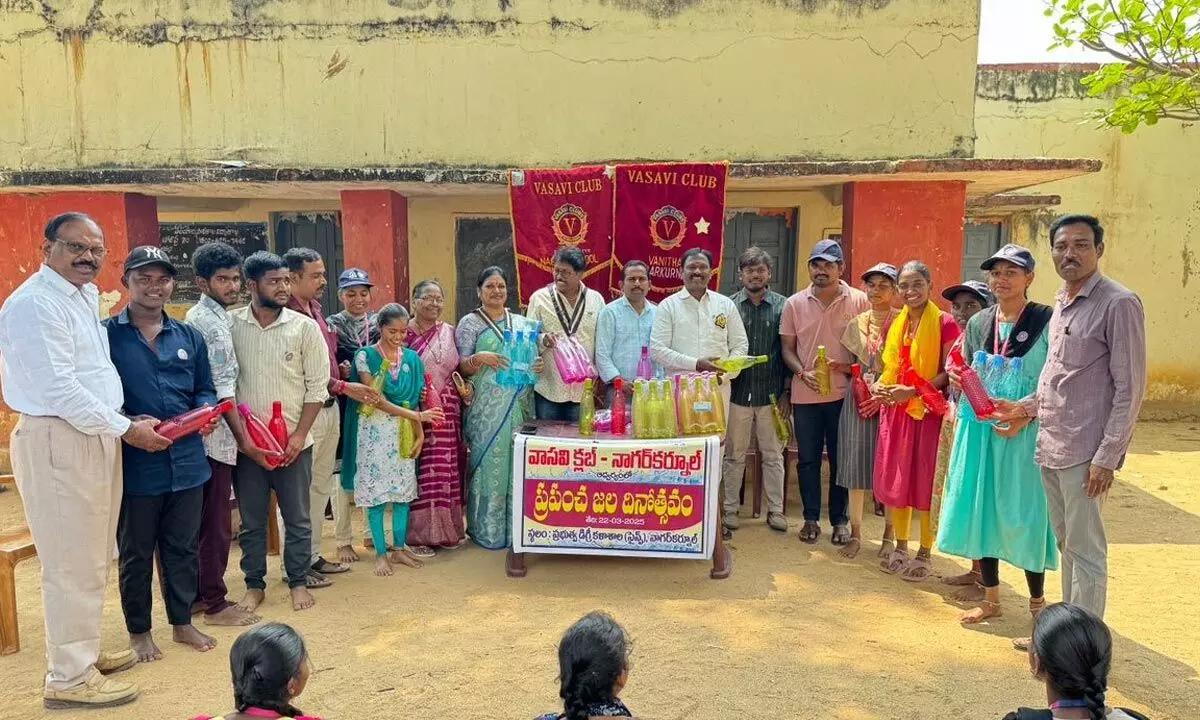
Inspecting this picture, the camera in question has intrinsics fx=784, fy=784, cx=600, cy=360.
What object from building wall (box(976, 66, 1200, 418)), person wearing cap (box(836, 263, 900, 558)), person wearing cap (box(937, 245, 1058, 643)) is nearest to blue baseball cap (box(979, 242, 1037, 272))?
person wearing cap (box(937, 245, 1058, 643))

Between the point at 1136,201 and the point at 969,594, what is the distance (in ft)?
28.6

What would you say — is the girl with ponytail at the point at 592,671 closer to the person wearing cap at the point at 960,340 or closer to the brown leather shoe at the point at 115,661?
the brown leather shoe at the point at 115,661

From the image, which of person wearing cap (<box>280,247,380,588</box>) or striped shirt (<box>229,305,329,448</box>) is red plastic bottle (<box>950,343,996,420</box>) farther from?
striped shirt (<box>229,305,329,448</box>)

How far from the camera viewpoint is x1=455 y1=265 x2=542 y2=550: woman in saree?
208 inches

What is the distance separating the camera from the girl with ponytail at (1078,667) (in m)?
2.05

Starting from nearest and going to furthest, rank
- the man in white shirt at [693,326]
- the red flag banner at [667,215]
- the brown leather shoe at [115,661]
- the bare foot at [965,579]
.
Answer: the brown leather shoe at [115,661]
the bare foot at [965,579]
the man in white shirt at [693,326]
the red flag banner at [667,215]

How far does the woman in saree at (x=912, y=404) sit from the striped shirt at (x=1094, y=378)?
109 centimetres

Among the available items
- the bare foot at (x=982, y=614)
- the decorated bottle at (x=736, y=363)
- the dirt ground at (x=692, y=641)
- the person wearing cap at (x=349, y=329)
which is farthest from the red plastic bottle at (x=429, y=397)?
the bare foot at (x=982, y=614)

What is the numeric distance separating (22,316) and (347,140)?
176 inches

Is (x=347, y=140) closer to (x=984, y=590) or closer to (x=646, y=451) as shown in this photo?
(x=646, y=451)

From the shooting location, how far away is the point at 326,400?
4664 millimetres

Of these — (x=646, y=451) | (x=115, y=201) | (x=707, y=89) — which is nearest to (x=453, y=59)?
(x=707, y=89)

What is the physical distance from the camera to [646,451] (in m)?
4.86

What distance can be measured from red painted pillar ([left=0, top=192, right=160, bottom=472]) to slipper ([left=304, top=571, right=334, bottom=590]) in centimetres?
395
